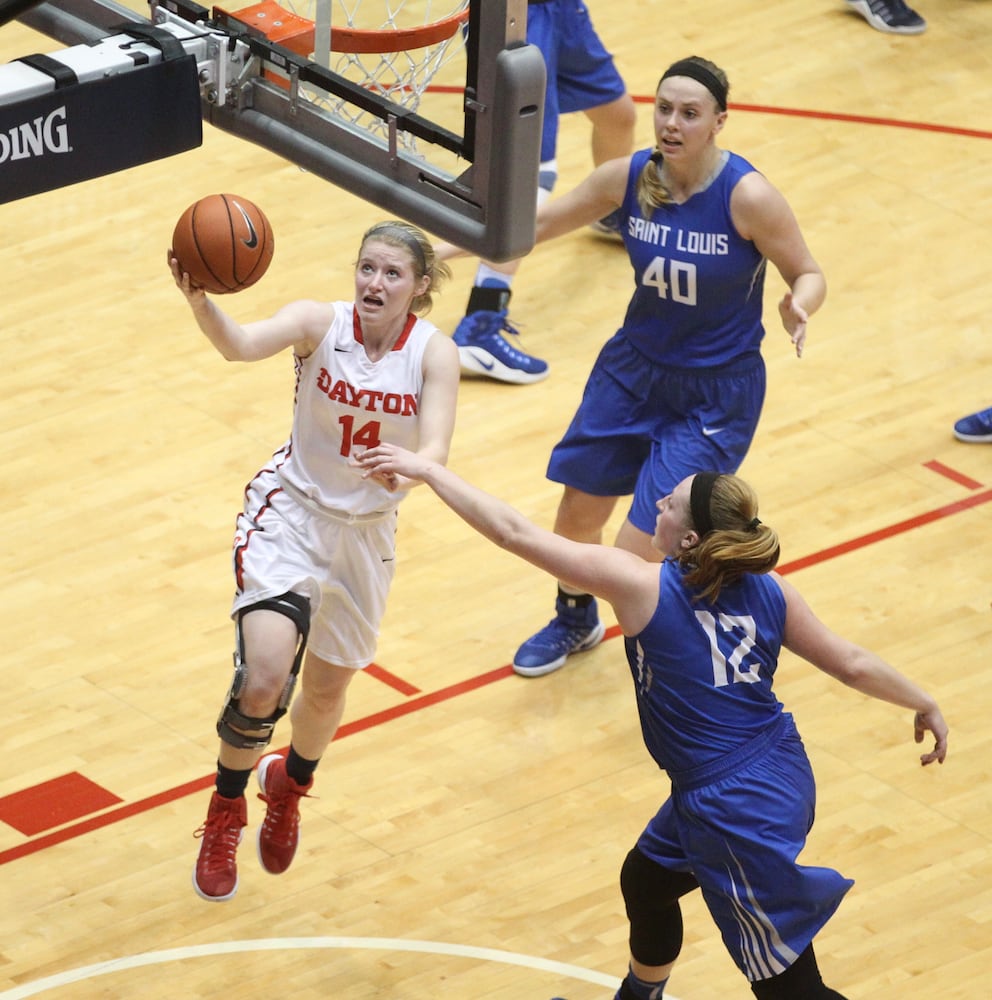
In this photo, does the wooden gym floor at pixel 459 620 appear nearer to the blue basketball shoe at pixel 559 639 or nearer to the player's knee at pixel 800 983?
the blue basketball shoe at pixel 559 639

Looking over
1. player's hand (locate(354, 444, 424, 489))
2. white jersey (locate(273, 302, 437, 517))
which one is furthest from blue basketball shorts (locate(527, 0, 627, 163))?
player's hand (locate(354, 444, 424, 489))

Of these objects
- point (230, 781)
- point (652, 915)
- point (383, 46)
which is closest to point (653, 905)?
point (652, 915)

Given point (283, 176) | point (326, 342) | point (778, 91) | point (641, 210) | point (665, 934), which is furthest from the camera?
point (778, 91)

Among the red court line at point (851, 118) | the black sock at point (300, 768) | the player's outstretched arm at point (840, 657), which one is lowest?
the red court line at point (851, 118)

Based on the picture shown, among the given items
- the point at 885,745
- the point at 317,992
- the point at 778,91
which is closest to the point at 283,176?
the point at 778,91

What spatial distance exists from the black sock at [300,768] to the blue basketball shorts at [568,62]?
11.9 feet

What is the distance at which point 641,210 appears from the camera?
6.51 meters

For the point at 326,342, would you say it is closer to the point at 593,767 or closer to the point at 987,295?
the point at 593,767

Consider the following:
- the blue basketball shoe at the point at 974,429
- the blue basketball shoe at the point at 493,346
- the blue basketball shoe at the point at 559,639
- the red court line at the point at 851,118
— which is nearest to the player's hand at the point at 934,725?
the blue basketball shoe at the point at 559,639

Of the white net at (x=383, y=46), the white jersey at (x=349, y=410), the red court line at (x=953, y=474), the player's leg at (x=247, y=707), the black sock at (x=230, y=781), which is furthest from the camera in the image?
the red court line at (x=953, y=474)

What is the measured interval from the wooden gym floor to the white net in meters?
2.38

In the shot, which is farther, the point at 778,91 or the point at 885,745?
the point at 778,91

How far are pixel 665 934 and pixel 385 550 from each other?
1313mm

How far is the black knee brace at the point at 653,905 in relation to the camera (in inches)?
204
